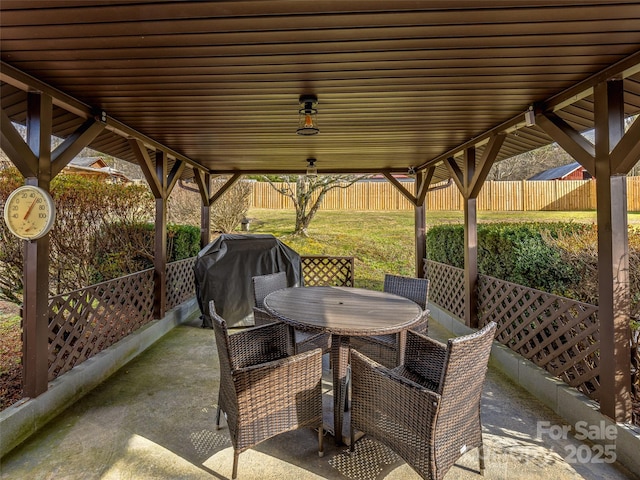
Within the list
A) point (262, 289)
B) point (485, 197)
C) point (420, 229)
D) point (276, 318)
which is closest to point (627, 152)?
point (276, 318)

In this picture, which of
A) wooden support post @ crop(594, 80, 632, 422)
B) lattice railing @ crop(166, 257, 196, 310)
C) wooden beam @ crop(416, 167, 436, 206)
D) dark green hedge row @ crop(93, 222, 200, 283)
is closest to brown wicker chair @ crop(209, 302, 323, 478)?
wooden support post @ crop(594, 80, 632, 422)

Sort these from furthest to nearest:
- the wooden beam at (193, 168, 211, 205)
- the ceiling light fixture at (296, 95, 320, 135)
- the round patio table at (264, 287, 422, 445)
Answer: the wooden beam at (193, 168, 211, 205) → the ceiling light fixture at (296, 95, 320, 135) → the round patio table at (264, 287, 422, 445)

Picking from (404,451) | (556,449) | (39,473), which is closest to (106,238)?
(39,473)

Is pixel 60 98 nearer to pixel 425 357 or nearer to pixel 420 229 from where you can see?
pixel 425 357

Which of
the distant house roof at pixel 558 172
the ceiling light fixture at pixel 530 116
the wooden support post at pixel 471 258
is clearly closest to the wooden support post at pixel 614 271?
the ceiling light fixture at pixel 530 116

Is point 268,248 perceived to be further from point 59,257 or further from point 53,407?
point 53,407

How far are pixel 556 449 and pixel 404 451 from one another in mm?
1310

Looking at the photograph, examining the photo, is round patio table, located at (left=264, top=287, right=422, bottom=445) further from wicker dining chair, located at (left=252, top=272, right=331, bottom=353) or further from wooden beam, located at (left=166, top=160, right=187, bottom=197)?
wooden beam, located at (left=166, top=160, right=187, bottom=197)

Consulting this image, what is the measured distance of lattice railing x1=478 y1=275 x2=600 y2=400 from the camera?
8.84 ft

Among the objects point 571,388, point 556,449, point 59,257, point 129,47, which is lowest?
point 556,449

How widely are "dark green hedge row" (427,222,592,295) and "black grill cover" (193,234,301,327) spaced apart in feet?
9.74

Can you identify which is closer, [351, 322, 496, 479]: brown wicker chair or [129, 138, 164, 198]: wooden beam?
[351, 322, 496, 479]: brown wicker chair

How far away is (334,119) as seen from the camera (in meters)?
3.50

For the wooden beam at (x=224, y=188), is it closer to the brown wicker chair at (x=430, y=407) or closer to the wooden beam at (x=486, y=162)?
the wooden beam at (x=486, y=162)
